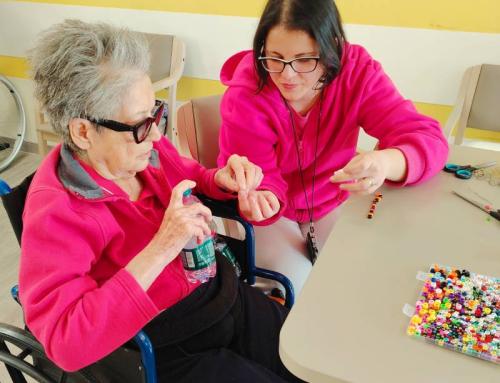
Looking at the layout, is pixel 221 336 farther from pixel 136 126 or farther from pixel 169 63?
pixel 169 63

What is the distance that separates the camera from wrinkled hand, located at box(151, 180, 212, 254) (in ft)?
3.17

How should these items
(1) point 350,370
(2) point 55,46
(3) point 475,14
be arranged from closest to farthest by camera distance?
1. (1) point 350,370
2. (2) point 55,46
3. (3) point 475,14

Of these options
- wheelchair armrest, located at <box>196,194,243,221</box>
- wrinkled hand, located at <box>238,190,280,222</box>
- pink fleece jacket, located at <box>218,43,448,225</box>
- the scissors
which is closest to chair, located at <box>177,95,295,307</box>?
pink fleece jacket, located at <box>218,43,448,225</box>

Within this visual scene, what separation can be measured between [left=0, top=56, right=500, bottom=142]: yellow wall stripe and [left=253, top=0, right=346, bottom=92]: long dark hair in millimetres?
630

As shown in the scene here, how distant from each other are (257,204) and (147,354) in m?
0.47

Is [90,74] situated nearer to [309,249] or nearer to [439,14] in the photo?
[309,249]

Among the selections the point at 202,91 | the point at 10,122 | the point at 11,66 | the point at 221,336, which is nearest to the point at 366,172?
the point at 221,336

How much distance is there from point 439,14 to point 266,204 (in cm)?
152

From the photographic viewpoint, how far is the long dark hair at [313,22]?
1.21m

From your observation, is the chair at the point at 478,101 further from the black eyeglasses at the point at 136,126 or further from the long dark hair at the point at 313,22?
the black eyeglasses at the point at 136,126

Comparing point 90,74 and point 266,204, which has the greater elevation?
point 90,74

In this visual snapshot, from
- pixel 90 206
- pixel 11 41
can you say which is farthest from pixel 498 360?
pixel 11 41

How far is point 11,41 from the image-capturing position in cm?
339

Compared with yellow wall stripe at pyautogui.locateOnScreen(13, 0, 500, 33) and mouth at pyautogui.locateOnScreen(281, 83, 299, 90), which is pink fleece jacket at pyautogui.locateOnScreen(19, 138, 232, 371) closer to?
mouth at pyautogui.locateOnScreen(281, 83, 299, 90)
